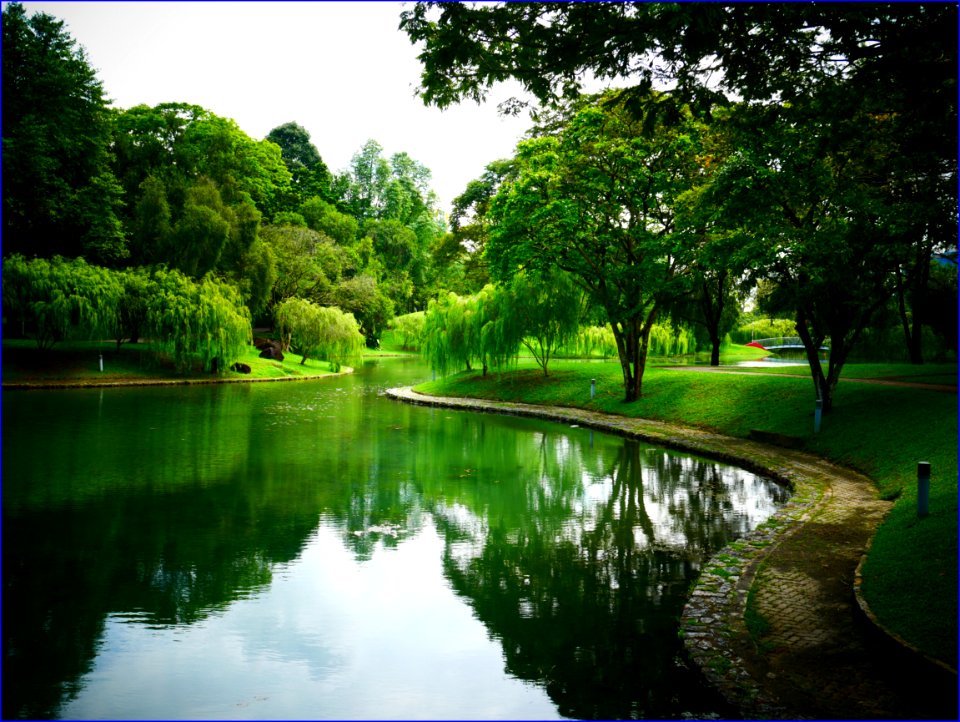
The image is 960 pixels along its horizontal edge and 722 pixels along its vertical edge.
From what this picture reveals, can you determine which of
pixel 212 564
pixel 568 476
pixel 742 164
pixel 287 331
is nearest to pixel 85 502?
pixel 212 564

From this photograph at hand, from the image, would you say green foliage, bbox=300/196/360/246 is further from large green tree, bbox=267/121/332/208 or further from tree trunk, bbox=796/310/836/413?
tree trunk, bbox=796/310/836/413

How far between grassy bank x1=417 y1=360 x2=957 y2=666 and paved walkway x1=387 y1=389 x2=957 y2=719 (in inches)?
10.4

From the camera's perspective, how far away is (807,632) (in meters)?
6.12

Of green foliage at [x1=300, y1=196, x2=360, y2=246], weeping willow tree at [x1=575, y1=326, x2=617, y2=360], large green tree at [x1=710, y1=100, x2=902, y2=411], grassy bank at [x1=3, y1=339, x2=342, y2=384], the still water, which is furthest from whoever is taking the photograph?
green foliage at [x1=300, y1=196, x2=360, y2=246]

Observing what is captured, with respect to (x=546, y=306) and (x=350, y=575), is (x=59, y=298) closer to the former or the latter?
(x=546, y=306)

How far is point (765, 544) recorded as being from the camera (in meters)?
8.74

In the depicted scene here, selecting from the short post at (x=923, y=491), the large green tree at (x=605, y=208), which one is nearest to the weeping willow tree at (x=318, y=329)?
the large green tree at (x=605, y=208)

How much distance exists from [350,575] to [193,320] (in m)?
A: 27.7

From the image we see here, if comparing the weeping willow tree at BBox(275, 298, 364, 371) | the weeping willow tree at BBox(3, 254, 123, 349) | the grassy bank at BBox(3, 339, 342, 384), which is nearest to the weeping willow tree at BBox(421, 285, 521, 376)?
the grassy bank at BBox(3, 339, 342, 384)

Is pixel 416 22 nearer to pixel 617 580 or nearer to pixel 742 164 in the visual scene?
pixel 617 580

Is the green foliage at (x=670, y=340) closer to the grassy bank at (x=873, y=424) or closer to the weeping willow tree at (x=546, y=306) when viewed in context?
the grassy bank at (x=873, y=424)

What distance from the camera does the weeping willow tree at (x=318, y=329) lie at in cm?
4056

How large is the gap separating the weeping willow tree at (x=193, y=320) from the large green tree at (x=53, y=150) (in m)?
4.77

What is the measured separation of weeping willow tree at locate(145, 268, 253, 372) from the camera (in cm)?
3288
